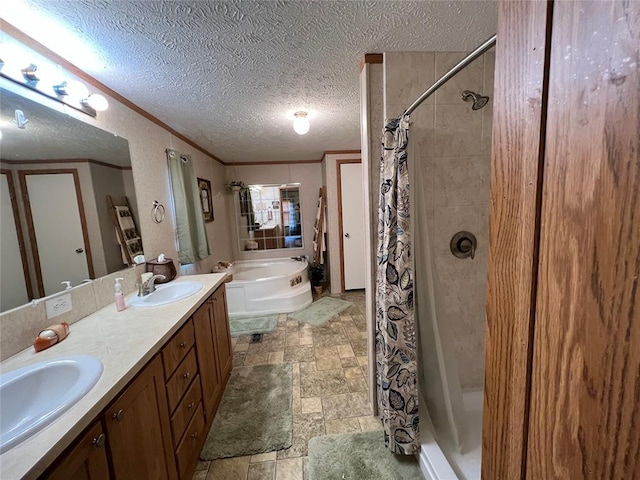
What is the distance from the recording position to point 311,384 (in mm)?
2045

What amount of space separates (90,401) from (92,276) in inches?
37.6

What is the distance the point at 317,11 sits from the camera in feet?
3.56

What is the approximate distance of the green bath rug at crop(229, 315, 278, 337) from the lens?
9.64ft

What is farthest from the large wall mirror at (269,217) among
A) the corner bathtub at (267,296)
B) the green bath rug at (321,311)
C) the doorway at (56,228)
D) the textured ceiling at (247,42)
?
the doorway at (56,228)

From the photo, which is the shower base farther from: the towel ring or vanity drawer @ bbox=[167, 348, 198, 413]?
the towel ring

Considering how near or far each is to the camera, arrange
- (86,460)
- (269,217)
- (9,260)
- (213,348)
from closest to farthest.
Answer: (86,460), (9,260), (213,348), (269,217)

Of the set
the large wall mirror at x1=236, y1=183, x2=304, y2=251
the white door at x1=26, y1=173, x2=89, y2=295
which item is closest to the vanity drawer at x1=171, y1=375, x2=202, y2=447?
the white door at x1=26, y1=173, x2=89, y2=295

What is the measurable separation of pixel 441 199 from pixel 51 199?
81.3 inches

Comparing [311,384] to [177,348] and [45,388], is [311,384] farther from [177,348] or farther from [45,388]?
[45,388]

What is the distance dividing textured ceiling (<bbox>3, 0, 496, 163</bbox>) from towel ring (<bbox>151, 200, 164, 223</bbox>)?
738mm

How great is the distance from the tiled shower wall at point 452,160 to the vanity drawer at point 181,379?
1451 millimetres

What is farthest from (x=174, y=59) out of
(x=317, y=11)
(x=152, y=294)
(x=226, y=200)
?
(x=226, y=200)

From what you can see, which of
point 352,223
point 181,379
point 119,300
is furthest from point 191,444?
point 352,223

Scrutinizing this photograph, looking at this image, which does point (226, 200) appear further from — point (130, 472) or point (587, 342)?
point (587, 342)
